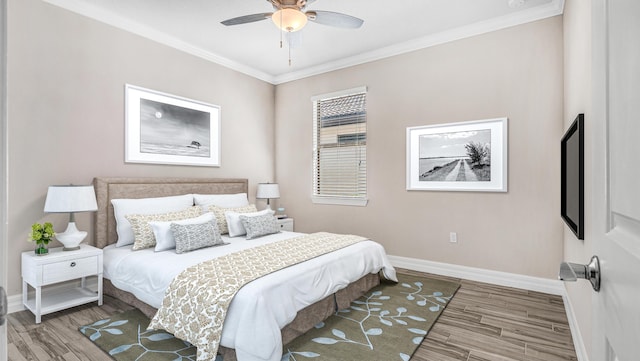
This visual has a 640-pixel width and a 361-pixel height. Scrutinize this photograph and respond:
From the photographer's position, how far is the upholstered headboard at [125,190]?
3344 millimetres

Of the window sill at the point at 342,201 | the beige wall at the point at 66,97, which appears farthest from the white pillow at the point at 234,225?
the window sill at the point at 342,201

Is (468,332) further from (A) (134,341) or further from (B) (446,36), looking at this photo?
(B) (446,36)

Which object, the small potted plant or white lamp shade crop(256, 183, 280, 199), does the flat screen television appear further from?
the small potted plant

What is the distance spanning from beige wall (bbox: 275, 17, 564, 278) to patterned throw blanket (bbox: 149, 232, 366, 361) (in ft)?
6.19

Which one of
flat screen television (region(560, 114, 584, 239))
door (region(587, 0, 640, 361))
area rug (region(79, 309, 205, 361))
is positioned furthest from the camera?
area rug (region(79, 309, 205, 361))

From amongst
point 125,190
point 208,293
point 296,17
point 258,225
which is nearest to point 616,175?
point 208,293

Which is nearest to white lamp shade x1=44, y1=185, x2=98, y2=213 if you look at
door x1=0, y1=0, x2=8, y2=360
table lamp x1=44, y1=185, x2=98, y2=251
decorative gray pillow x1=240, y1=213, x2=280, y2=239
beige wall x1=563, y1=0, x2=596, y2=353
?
table lamp x1=44, y1=185, x2=98, y2=251

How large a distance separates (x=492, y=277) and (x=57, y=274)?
4.33 metres

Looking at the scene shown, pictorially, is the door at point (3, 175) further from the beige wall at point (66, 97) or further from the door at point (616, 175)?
the beige wall at point (66, 97)

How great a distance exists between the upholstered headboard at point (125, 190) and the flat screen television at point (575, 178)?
3.91m

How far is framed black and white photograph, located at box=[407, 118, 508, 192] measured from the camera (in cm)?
364

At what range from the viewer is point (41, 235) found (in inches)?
110

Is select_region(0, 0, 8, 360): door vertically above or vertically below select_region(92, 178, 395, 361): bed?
above

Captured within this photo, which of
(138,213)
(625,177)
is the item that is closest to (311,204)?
(138,213)
